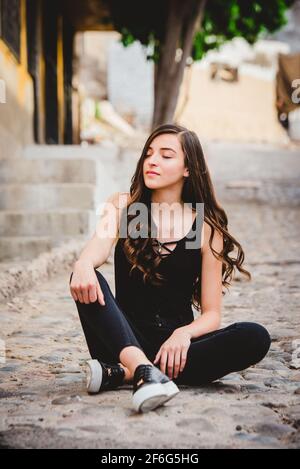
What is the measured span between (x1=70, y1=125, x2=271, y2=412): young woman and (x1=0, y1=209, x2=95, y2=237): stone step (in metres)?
3.79

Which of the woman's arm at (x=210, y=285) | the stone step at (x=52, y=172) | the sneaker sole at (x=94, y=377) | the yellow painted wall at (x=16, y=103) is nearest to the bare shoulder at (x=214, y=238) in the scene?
the woman's arm at (x=210, y=285)

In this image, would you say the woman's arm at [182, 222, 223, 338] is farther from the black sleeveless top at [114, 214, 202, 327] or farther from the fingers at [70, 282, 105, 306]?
the fingers at [70, 282, 105, 306]

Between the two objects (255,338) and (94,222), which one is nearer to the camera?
(255,338)

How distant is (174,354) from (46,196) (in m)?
4.74

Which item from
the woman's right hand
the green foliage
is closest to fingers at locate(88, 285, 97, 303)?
the woman's right hand

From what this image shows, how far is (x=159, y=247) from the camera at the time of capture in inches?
119

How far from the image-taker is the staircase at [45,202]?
6730 mm

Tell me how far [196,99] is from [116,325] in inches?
950

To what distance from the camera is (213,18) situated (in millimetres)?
13469

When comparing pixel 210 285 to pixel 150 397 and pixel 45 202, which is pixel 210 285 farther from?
pixel 45 202

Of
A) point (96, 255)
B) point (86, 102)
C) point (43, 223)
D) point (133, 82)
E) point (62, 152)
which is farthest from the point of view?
point (133, 82)

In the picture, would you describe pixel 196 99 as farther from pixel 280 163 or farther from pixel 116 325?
pixel 116 325

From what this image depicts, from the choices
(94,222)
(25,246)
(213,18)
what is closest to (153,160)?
(25,246)

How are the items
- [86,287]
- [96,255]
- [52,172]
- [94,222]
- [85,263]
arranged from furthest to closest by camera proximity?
[52,172], [94,222], [96,255], [85,263], [86,287]
